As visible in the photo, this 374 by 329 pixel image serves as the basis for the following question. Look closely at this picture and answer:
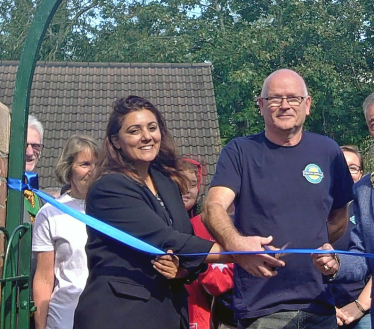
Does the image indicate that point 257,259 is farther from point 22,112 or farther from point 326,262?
point 22,112

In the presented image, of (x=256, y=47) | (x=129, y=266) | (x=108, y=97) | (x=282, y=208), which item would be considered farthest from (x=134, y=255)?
(x=256, y=47)

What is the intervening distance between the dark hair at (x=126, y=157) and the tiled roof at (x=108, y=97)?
1334 centimetres

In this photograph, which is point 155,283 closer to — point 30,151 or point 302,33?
point 30,151

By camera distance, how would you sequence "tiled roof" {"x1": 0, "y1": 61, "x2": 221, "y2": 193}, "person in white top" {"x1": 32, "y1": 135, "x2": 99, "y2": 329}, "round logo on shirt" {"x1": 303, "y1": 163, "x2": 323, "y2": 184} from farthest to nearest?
1. "tiled roof" {"x1": 0, "y1": 61, "x2": 221, "y2": 193}
2. "person in white top" {"x1": 32, "y1": 135, "x2": 99, "y2": 329}
3. "round logo on shirt" {"x1": 303, "y1": 163, "x2": 323, "y2": 184}

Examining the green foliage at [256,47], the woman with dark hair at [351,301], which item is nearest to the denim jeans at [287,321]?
the woman with dark hair at [351,301]

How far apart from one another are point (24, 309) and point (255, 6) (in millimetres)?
29520

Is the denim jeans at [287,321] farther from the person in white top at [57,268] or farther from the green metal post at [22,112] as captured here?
the person in white top at [57,268]

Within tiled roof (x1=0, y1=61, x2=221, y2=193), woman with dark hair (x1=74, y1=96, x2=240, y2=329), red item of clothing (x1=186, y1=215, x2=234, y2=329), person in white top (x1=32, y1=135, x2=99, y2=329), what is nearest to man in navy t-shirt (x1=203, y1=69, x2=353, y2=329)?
woman with dark hair (x1=74, y1=96, x2=240, y2=329)

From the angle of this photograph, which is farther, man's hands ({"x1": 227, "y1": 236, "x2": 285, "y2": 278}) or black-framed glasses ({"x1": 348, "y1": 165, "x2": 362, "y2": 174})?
black-framed glasses ({"x1": 348, "y1": 165, "x2": 362, "y2": 174})

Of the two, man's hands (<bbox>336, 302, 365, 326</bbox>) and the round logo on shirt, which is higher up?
the round logo on shirt

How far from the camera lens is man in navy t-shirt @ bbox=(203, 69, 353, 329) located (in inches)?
136

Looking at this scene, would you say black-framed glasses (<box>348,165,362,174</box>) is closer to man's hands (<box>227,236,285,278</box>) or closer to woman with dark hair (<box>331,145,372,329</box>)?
woman with dark hair (<box>331,145,372,329</box>)

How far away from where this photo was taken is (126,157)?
352cm

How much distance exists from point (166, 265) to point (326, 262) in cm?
72
